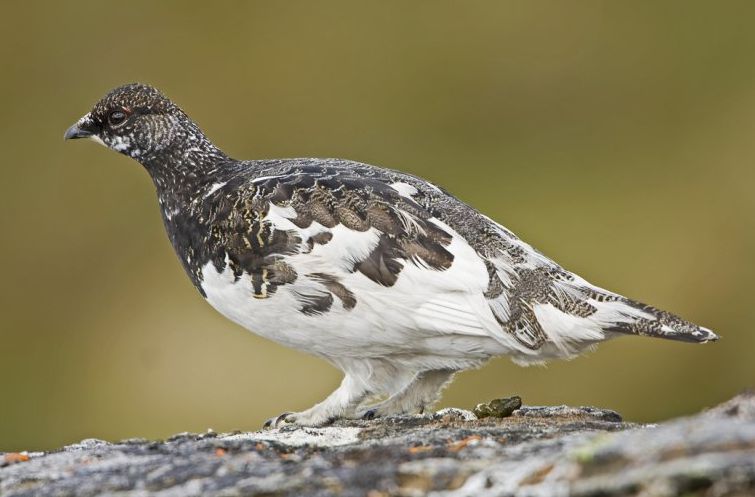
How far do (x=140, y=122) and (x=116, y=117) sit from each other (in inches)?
5.3

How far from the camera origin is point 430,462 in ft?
11.4

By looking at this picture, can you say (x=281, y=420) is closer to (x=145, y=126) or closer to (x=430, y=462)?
(x=145, y=126)

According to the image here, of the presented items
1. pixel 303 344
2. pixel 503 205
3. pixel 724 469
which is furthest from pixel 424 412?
pixel 503 205

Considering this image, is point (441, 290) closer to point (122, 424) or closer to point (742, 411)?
point (742, 411)

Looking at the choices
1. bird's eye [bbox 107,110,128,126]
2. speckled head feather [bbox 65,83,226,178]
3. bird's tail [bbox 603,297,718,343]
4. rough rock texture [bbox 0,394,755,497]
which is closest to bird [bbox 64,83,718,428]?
bird's tail [bbox 603,297,718,343]

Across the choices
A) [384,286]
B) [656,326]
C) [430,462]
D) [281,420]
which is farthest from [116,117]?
[430,462]

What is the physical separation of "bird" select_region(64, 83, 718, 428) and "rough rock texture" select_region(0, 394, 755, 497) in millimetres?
443

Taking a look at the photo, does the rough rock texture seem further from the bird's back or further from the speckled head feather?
the speckled head feather

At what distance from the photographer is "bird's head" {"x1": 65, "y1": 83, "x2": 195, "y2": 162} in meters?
6.10

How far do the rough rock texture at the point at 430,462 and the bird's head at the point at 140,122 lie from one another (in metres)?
1.92

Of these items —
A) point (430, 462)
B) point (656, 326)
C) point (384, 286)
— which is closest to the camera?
point (430, 462)

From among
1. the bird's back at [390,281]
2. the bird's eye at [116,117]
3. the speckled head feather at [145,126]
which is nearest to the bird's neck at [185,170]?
the speckled head feather at [145,126]

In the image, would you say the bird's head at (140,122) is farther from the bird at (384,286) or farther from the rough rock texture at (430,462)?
the rough rock texture at (430,462)

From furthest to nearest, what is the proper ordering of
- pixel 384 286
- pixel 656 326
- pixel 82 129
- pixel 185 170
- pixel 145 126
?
pixel 82 129
pixel 145 126
pixel 185 170
pixel 384 286
pixel 656 326
